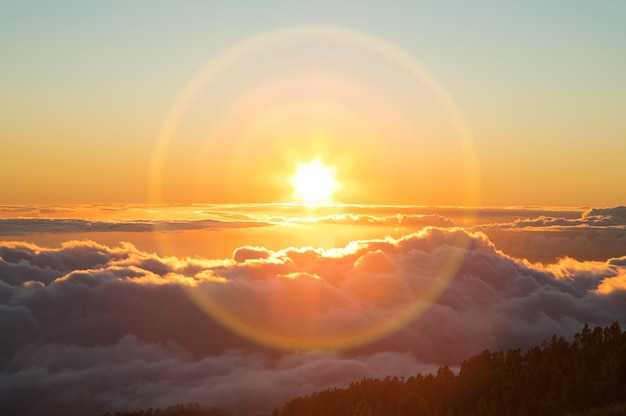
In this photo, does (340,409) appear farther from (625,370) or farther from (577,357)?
(625,370)

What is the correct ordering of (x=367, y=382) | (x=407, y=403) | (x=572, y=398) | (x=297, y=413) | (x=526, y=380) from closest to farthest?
(x=572, y=398) < (x=526, y=380) < (x=407, y=403) < (x=297, y=413) < (x=367, y=382)

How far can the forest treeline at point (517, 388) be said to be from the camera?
98.6 meters

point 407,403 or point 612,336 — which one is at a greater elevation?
point 612,336

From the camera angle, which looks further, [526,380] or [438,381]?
[438,381]

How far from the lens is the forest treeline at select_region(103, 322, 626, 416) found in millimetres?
98638

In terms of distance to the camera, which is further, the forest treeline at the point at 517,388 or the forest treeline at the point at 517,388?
the forest treeline at the point at 517,388

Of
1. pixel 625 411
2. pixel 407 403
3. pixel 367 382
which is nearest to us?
pixel 625 411

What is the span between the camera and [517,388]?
12406 centimetres

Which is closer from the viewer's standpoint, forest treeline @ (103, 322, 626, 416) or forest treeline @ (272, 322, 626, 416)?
forest treeline @ (103, 322, 626, 416)

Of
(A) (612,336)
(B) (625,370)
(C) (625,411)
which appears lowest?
(C) (625,411)

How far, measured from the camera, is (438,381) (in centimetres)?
16625

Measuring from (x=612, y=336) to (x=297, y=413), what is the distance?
91.0 metres

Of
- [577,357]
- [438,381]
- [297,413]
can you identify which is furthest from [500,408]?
[297,413]

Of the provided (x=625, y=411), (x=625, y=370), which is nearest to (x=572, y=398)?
(x=625, y=370)
